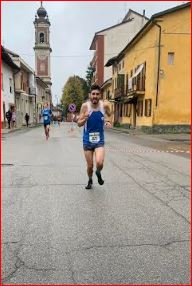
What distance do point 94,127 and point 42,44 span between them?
8860cm

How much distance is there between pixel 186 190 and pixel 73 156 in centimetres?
593

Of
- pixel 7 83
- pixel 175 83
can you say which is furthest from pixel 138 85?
pixel 7 83

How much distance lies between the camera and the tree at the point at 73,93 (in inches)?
3681

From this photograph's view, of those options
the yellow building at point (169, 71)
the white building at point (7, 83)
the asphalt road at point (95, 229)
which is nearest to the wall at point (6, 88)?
the white building at point (7, 83)

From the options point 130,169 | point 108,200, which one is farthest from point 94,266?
point 130,169

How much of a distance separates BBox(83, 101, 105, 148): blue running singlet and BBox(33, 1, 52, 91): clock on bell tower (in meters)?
86.6

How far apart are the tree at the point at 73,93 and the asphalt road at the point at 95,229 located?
8551cm

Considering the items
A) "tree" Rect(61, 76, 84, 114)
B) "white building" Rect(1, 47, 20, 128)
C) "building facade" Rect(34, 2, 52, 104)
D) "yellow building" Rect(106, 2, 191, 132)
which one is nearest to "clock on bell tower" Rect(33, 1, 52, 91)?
"building facade" Rect(34, 2, 52, 104)

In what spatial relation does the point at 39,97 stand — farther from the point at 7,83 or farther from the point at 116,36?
the point at 7,83

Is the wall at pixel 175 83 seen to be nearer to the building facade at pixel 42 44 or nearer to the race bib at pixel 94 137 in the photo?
the race bib at pixel 94 137

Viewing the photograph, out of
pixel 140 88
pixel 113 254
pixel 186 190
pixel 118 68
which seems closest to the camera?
pixel 113 254

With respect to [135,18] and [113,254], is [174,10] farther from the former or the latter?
[135,18]

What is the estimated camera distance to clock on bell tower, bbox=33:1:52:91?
88.6 metres

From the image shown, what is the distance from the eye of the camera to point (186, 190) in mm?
7168
